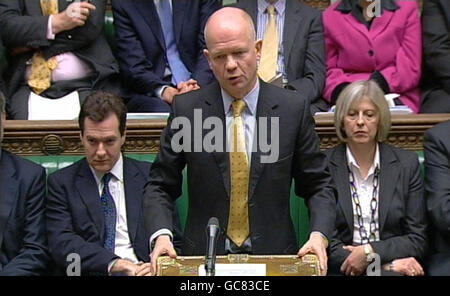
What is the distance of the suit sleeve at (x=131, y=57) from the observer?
390 cm

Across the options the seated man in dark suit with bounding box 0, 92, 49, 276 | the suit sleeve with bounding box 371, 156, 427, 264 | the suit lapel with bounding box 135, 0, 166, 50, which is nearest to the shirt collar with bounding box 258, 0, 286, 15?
the suit lapel with bounding box 135, 0, 166, 50

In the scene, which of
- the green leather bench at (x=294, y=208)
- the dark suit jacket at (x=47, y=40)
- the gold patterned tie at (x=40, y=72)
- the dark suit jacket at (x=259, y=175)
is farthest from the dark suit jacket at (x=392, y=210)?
the gold patterned tie at (x=40, y=72)

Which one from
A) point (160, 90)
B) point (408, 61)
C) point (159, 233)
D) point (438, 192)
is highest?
point (408, 61)

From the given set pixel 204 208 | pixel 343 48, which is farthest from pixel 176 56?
pixel 204 208

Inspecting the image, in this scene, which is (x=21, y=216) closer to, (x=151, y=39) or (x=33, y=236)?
(x=33, y=236)

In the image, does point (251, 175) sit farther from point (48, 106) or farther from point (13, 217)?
point (48, 106)

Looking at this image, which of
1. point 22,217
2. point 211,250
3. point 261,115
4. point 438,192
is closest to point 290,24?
point 438,192

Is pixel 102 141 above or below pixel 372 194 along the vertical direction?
above

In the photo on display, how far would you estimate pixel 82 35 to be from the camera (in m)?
3.92

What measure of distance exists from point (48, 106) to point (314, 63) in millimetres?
1048

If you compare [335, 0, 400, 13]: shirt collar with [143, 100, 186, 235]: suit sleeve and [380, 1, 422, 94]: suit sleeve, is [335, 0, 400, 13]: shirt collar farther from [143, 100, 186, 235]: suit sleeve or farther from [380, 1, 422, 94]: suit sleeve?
[143, 100, 186, 235]: suit sleeve

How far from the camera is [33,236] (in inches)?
123

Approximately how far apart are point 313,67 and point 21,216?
4.41ft
